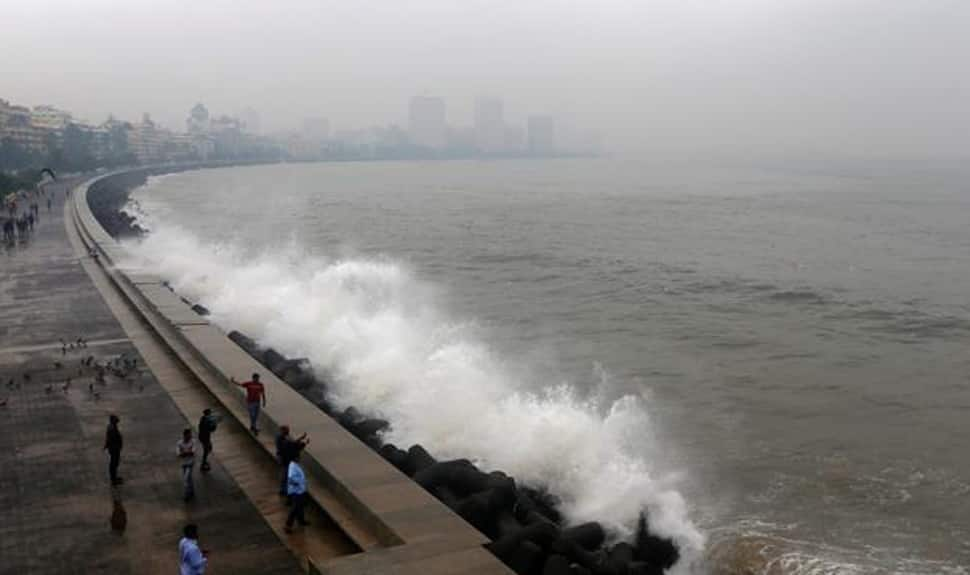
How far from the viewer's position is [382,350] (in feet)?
57.9

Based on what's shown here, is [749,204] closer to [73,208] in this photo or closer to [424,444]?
[73,208]

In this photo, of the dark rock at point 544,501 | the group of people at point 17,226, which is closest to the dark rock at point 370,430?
the dark rock at point 544,501

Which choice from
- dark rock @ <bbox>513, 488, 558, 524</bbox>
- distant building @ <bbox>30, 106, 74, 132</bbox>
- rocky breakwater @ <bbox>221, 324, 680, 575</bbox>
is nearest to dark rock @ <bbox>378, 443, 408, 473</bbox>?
rocky breakwater @ <bbox>221, 324, 680, 575</bbox>

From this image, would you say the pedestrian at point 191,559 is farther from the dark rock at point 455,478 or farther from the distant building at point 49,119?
the distant building at point 49,119

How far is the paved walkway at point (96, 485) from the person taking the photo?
309 inches

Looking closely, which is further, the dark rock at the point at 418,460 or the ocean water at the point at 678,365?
the ocean water at the point at 678,365

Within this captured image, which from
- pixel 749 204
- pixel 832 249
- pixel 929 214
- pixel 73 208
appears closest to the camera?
pixel 832 249

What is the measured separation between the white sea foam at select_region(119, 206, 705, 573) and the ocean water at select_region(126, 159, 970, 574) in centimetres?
5

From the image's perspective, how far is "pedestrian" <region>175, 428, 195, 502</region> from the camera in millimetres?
8844

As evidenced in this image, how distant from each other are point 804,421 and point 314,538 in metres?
10.2

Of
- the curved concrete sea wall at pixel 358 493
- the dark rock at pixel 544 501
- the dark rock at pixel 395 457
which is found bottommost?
the dark rock at pixel 544 501

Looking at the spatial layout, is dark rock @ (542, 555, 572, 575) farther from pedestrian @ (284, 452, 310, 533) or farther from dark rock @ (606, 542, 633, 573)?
pedestrian @ (284, 452, 310, 533)

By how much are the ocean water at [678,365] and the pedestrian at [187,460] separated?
4.00 meters

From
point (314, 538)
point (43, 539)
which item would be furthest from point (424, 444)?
point (43, 539)
